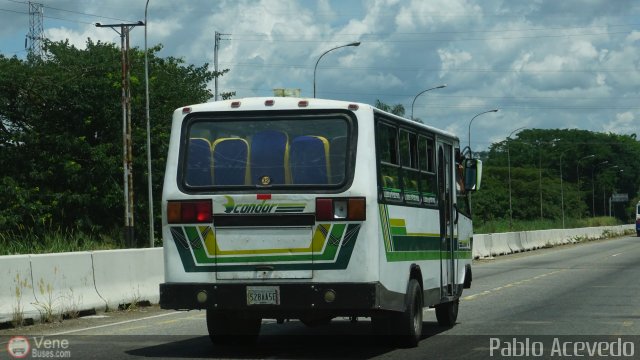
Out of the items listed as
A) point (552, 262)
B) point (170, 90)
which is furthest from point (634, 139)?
point (552, 262)

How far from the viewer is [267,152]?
11586 millimetres

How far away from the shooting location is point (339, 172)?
11320 millimetres

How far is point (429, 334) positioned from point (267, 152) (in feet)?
13.1

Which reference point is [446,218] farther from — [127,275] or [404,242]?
[127,275]

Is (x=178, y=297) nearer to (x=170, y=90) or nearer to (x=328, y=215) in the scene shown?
(x=328, y=215)

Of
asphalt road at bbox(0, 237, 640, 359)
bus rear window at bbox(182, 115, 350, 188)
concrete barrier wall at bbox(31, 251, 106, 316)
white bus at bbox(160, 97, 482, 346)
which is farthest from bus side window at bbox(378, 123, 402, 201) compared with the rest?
concrete barrier wall at bbox(31, 251, 106, 316)

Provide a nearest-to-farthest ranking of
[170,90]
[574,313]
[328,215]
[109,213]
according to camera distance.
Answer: [328,215] < [574,313] < [109,213] < [170,90]

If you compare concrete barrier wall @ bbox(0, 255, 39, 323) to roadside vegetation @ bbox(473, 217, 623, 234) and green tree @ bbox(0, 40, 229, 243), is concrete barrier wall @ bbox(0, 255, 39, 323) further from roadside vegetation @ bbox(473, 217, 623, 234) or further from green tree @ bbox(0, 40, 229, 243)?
roadside vegetation @ bbox(473, 217, 623, 234)

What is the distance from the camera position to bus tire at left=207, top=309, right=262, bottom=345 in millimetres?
12586

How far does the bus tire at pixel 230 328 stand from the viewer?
41.3 ft

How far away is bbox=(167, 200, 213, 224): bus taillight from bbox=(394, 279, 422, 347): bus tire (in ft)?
8.04

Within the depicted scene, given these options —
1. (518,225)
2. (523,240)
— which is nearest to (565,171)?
(518,225)

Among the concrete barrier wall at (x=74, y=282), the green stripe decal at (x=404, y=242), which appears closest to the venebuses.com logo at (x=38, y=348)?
the concrete barrier wall at (x=74, y=282)

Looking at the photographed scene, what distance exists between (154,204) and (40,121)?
7213 mm
